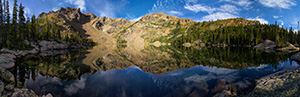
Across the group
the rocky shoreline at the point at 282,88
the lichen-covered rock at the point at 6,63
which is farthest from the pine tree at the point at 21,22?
the rocky shoreline at the point at 282,88

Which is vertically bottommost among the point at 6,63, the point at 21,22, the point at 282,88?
the point at 282,88

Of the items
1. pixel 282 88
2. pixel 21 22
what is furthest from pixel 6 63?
pixel 21 22

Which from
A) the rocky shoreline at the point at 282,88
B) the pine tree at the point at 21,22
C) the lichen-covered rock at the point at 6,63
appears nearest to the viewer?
the rocky shoreline at the point at 282,88

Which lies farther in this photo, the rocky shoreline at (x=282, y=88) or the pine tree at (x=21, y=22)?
the pine tree at (x=21, y=22)

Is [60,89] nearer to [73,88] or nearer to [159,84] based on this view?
[73,88]

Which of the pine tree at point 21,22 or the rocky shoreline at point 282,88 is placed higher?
the pine tree at point 21,22

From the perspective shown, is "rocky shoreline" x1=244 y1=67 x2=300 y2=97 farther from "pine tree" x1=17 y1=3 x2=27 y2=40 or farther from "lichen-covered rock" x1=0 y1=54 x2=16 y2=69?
"pine tree" x1=17 y1=3 x2=27 y2=40

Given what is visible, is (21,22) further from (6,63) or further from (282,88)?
(282,88)

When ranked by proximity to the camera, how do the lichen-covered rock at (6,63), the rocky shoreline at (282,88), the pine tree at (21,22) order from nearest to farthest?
the rocky shoreline at (282,88) < the lichen-covered rock at (6,63) < the pine tree at (21,22)

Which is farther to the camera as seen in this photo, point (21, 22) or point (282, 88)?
point (21, 22)

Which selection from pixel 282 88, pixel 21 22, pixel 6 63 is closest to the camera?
pixel 282 88

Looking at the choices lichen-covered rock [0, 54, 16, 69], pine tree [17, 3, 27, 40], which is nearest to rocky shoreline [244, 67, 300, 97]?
lichen-covered rock [0, 54, 16, 69]

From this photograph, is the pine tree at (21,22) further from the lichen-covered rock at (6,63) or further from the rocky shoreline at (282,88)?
the rocky shoreline at (282,88)

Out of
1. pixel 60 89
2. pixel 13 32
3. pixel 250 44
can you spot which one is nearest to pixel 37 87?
pixel 60 89
